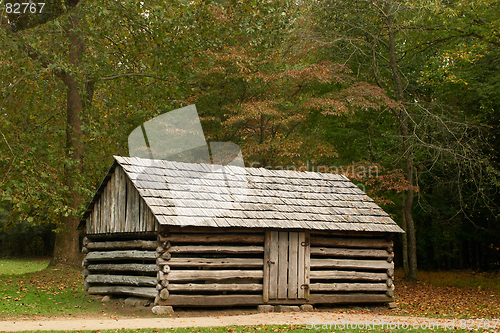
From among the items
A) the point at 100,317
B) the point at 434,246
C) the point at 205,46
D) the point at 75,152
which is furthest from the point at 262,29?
the point at 434,246

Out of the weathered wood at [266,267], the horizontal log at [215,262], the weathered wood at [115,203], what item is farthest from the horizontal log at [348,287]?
the weathered wood at [115,203]

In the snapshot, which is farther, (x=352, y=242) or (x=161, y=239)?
(x=352, y=242)

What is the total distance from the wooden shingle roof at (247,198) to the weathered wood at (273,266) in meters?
0.53

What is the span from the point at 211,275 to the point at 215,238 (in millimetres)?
902

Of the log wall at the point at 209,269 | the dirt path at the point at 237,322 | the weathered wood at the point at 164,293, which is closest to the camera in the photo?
the dirt path at the point at 237,322

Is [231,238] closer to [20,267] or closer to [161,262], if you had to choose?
[161,262]

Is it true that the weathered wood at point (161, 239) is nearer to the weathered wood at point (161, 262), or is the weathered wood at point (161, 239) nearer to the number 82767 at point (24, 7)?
the weathered wood at point (161, 262)

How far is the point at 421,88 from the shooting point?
2338 centimetres

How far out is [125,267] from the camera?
1288cm

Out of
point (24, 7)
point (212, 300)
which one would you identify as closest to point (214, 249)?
point (212, 300)

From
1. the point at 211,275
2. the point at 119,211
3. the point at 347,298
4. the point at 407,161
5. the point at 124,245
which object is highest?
the point at 407,161

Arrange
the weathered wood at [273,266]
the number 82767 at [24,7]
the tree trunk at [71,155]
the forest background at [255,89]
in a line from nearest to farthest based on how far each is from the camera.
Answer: the weathered wood at [273,266]
the forest background at [255,89]
the number 82767 at [24,7]
the tree trunk at [71,155]

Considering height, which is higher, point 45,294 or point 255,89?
point 255,89

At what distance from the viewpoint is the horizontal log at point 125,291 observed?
1167 centimetres
